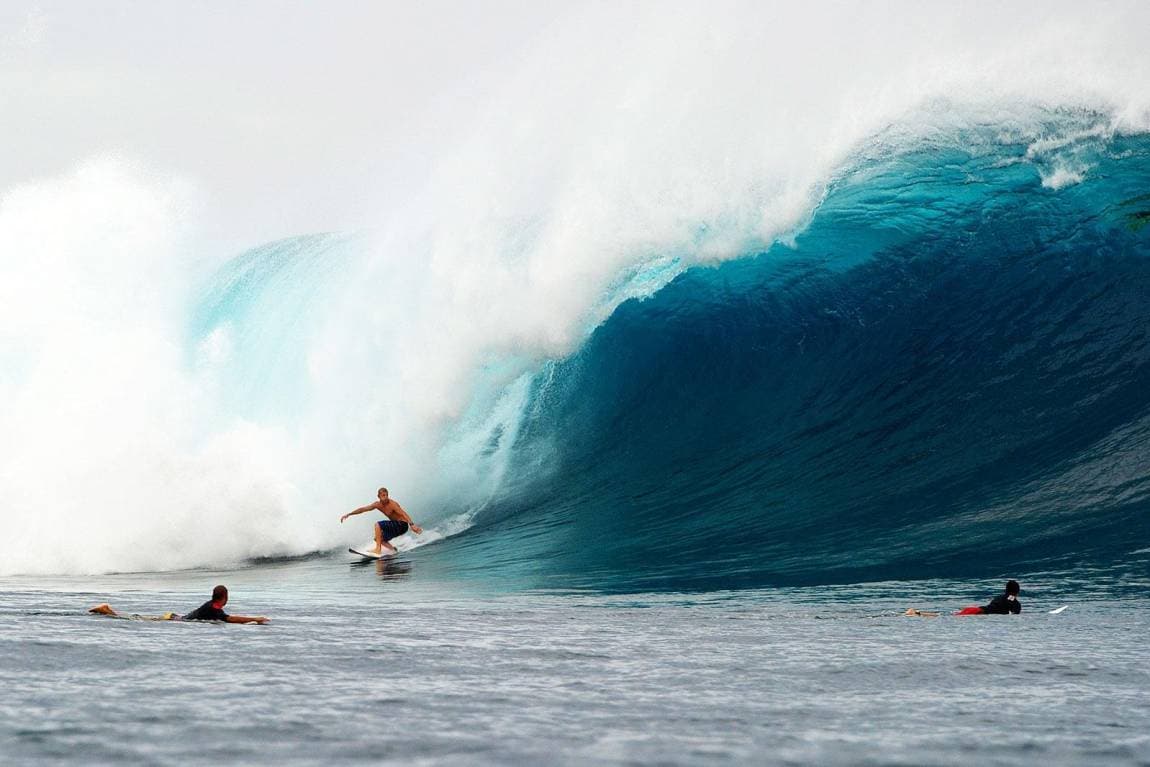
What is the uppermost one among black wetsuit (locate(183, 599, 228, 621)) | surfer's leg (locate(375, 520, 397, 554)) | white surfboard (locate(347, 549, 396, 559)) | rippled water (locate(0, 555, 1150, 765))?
surfer's leg (locate(375, 520, 397, 554))

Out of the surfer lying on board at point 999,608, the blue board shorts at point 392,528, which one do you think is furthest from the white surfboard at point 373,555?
the surfer lying on board at point 999,608

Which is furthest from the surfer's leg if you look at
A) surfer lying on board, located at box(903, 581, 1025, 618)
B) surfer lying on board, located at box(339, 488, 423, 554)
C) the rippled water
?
surfer lying on board, located at box(903, 581, 1025, 618)

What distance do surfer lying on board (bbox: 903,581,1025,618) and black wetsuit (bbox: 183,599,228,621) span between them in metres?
4.62

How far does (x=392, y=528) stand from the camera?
14383 mm

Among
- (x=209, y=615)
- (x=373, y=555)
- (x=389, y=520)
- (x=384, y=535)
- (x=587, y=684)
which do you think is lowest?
(x=587, y=684)

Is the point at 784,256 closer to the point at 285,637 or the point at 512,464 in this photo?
the point at 512,464

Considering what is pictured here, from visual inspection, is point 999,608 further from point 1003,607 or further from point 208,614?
point 208,614

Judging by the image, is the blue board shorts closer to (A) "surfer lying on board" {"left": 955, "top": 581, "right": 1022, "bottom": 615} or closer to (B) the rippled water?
(B) the rippled water

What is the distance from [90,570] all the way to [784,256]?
1044 cm

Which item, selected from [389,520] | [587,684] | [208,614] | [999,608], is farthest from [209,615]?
[389,520]

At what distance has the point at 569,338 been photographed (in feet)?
58.4

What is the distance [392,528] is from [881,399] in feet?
20.1

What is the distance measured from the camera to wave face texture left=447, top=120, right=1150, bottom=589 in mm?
11547

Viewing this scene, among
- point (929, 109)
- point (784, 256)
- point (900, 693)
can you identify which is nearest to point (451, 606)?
point (900, 693)
